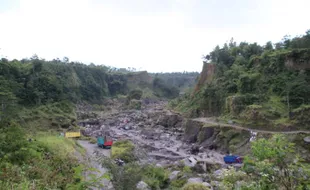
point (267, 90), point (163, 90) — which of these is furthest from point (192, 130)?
point (163, 90)

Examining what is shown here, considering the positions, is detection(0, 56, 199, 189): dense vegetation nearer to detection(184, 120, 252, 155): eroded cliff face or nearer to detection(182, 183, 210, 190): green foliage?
detection(182, 183, 210, 190): green foliage

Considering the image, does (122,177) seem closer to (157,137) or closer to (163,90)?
(157,137)

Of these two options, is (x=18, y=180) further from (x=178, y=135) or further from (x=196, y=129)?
(x=178, y=135)

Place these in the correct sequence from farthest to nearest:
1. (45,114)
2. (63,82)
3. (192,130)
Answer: (63,82) < (192,130) < (45,114)

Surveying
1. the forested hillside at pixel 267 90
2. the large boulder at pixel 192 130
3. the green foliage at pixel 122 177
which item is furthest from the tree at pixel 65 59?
the green foliage at pixel 122 177

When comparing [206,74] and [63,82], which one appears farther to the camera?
[63,82]

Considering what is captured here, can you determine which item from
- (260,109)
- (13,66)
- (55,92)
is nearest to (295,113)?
(260,109)

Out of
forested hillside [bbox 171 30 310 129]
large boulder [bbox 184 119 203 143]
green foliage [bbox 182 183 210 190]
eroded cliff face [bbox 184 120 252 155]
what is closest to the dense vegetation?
green foliage [bbox 182 183 210 190]

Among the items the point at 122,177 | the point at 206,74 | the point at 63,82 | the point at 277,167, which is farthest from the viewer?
the point at 63,82

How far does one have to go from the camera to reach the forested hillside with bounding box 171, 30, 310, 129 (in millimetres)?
26531

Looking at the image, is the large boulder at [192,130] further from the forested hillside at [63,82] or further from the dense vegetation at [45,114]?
the forested hillside at [63,82]

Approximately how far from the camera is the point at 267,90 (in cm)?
3153

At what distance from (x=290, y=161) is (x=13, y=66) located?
4325cm

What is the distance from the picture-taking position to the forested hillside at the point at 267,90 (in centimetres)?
2653
